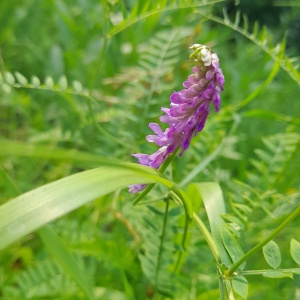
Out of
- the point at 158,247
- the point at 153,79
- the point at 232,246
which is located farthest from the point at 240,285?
the point at 153,79

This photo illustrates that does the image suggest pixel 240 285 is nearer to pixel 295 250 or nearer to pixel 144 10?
pixel 295 250

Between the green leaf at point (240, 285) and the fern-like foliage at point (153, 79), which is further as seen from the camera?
the fern-like foliage at point (153, 79)

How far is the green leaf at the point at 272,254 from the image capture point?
28.3 inches

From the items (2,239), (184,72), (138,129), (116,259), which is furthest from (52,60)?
(2,239)

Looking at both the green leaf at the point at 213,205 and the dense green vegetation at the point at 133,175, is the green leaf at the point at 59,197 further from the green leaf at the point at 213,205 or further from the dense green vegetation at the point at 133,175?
the green leaf at the point at 213,205

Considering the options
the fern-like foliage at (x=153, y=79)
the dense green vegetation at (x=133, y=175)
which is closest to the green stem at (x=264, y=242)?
the dense green vegetation at (x=133, y=175)

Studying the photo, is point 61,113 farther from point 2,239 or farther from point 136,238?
point 2,239

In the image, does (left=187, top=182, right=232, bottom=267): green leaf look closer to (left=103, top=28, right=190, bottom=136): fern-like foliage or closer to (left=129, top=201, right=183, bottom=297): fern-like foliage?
(left=129, top=201, right=183, bottom=297): fern-like foliage

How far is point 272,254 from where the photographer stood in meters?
0.72

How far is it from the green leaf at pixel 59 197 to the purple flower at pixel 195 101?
0.17ft

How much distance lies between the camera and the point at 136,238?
50.3 inches

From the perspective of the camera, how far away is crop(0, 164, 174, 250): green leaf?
0.54 meters

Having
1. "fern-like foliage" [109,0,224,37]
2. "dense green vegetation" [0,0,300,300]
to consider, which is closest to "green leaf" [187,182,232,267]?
"dense green vegetation" [0,0,300,300]

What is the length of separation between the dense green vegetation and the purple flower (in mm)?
48
